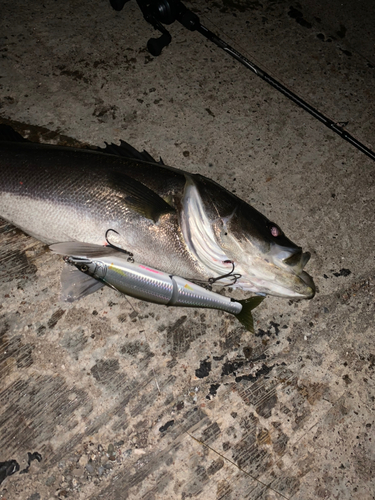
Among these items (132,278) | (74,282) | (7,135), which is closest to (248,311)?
(132,278)

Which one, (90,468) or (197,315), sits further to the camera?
(197,315)

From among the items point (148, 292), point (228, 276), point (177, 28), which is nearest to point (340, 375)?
point (228, 276)

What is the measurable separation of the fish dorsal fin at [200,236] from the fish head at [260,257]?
0.05 meters

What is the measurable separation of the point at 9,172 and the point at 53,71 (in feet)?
4.65

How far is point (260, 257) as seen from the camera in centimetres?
217

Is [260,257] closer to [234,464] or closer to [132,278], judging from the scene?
[132,278]

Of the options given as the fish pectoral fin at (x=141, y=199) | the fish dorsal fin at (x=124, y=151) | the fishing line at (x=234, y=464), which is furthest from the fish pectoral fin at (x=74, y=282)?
the fishing line at (x=234, y=464)

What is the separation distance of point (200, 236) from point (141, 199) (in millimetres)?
423

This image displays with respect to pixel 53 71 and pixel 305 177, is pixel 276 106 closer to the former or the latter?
pixel 305 177

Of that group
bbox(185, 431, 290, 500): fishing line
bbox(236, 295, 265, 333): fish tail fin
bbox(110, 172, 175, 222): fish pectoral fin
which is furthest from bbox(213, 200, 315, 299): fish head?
bbox(185, 431, 290, 500): fishing line

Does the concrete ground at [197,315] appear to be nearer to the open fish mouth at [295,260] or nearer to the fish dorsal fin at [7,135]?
the fish dorsal fin at [7,135]

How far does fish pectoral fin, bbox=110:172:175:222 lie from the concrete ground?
692mm

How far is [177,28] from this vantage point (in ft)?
11.0

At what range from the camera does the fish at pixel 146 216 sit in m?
2.09
